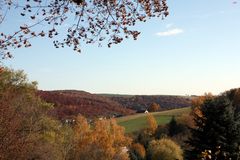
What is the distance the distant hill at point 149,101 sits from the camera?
16140cm

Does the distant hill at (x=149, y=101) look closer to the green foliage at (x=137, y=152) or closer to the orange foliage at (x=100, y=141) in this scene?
the green foliage at (x=137, y=152)

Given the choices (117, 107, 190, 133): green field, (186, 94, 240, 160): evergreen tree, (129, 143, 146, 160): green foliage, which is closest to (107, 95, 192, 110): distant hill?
(117, 107, 190, 133): green field

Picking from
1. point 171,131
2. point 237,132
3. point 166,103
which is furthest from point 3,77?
point 166,103

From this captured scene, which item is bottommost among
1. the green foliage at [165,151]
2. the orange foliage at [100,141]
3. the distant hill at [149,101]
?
the green foliage at [165,151]

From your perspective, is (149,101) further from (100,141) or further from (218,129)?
(218,129)

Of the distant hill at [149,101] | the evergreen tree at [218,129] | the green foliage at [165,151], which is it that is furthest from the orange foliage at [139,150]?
the distant hill at [149,101]

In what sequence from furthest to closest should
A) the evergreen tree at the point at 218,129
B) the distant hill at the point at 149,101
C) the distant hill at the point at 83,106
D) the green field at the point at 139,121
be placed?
1. the distant hill at the point at 149,101
2. the distant hill at the point at 83,106
3. the green field at the point at 139,121
4. the evergreen tree at the point at 218,129

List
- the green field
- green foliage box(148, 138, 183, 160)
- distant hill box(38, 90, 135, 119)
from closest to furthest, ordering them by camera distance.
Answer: green foliage box(148, 138, 183, 160) < the green field < distant hill box(38, 90, 135, 119)

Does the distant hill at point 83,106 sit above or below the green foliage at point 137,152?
above

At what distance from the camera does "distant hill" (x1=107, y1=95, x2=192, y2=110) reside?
161m

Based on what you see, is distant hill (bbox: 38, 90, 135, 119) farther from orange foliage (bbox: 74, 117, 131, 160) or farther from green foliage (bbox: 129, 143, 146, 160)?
orange foliage (bbox: 74, 117, 131, 160)

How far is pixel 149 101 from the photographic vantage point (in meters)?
171

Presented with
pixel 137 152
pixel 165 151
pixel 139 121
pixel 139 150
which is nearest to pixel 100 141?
pixel 165 151

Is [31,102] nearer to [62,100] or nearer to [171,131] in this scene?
[171,131]
